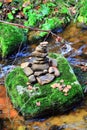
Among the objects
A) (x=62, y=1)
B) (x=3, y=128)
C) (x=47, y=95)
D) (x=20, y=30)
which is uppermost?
(x=62, y=1)

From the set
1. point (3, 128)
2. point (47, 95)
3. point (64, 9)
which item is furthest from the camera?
point (64, 9)

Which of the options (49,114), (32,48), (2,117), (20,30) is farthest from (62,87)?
(20,30)

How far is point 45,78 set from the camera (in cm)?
577

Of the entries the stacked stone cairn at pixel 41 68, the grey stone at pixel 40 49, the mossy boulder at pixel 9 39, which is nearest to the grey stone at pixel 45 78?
the stacked stone cairn at pixel 41 68

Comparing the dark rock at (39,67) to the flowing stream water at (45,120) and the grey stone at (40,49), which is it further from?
the flowing stream water at (45,120)

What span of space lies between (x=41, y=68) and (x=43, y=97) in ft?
2.46

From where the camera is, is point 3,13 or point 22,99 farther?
point 3,13

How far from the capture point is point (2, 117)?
5.46 meters

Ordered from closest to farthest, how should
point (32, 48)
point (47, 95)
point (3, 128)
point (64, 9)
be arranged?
1. point (3, 128)
2. point (47, 95)
3. point (32, 48)
4. point (64, 9)

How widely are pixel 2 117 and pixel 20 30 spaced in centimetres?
381

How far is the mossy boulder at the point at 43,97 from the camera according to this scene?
5.34 metres

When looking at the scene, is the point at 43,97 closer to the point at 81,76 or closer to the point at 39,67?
the point at 39,67

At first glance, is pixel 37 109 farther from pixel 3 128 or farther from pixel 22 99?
pixel 3 128

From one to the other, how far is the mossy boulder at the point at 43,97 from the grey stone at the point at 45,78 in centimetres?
8
